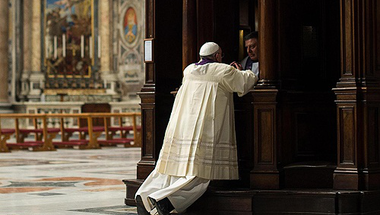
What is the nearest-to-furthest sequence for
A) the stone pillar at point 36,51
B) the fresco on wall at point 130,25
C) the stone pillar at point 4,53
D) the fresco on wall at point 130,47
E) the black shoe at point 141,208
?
the black shoe at point 141,208
the stone pillar at point 4,53
the stone pillar at point 36,51
the fresco on wall at point 130,47
the fresco on wall at point 130,25

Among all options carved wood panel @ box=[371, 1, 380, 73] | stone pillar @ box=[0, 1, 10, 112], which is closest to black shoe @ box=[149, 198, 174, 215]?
carved wood panel @ box=[371, 1, 380, 73]

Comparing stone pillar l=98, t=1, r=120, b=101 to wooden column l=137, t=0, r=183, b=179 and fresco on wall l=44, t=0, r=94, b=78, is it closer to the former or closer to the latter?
fresco on wall l=44, t=0, r=94, b=78

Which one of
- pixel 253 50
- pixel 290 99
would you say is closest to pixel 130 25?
pixel 253 50

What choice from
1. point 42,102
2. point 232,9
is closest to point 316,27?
point 232,9

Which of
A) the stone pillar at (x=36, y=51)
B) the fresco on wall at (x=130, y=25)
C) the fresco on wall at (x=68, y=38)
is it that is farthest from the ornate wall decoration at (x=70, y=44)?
the fresco on wall at (x=130, y=25)

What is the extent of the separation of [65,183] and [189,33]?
3.49 meters

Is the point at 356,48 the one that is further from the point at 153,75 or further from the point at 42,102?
the point at 42,102

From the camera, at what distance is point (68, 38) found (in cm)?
2688

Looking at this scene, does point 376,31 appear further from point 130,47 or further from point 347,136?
point 130,47

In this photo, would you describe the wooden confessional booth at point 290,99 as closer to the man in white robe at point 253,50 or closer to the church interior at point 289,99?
the church interior at point 289,99

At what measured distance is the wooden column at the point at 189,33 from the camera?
7680 millimetres

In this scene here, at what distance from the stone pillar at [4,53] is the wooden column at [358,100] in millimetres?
19750

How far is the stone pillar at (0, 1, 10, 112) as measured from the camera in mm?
25281

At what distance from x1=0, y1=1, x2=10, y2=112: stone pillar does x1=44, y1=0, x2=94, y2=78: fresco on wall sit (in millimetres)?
1510
